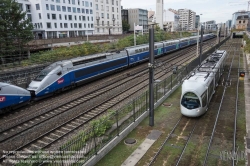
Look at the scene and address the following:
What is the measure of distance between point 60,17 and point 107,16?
88.8 ft

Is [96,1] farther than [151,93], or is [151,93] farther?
[96,1]

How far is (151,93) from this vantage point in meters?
15.4

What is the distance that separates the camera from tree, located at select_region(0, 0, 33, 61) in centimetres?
3195

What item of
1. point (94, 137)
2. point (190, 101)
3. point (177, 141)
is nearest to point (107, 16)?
point (190, 101)

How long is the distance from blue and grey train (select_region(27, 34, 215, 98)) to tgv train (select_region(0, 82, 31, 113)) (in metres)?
1.43

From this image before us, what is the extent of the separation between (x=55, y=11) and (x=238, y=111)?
65518mm

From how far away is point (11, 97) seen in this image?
1828cm

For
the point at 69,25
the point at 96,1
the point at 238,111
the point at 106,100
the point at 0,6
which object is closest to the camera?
the point at 238,111

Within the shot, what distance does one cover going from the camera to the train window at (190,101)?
16.2 metres

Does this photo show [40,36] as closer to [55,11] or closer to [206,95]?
A: [55,11]

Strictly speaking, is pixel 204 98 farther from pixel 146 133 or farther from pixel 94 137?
pixel 94 137

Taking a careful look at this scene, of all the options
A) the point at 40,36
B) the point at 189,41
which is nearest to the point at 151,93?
the point at 189,41

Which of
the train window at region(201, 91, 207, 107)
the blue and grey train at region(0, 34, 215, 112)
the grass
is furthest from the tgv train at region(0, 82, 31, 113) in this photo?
the train window at region(201, 91, 207, 107)

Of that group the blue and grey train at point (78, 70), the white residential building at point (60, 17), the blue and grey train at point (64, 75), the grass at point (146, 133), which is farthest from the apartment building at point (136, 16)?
the grass at point (146, 133)
